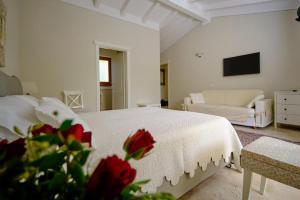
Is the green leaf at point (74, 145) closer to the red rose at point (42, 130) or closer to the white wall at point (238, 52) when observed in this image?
the red rose at point (42, 130)

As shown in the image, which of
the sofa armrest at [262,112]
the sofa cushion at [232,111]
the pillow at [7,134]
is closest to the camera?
the pillow at [7,134]

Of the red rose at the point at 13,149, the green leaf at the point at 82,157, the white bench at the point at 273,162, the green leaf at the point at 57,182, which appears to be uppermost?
the red rose at the point at 13,149

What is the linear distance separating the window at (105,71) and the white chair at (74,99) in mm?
1943

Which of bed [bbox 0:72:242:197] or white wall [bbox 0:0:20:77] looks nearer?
bed [bbox 0:72:242:197]

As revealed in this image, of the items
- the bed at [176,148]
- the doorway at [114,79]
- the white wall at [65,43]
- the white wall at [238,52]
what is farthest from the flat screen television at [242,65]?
the bed at [176,148]

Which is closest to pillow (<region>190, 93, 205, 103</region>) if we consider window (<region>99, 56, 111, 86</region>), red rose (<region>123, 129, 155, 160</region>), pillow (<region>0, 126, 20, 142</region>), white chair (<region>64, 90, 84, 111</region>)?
window (<region>99, 56, 111, 86</region>)

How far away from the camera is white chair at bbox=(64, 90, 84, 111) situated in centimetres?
340

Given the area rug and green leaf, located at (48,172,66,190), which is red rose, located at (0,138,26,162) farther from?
the area rug

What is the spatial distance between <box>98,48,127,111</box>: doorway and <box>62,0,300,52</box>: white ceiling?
107 cm

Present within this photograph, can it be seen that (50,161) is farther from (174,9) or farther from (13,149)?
(174,9)

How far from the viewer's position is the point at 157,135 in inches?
49.6

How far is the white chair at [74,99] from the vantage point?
3.40m

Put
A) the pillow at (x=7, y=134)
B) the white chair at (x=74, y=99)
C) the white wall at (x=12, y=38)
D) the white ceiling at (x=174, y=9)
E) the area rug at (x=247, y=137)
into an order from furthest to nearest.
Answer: the white ceiling at (x=174, y=9) → the white chair at (x=74, y=99) → the area rug at (x=247, y=137) → the white wall at (x=12, y=38) → the pillow at (x=7, y=134)

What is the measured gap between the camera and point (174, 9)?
183 inches
